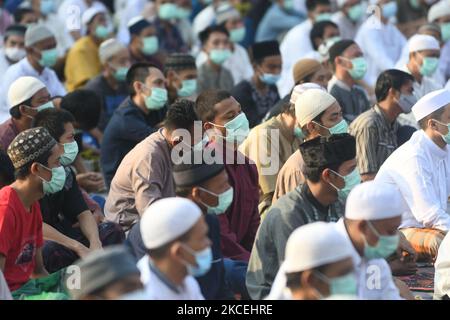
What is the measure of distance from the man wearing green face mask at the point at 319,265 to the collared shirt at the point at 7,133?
11.8ft

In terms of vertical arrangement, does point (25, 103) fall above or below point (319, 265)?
above

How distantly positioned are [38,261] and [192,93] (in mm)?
3895

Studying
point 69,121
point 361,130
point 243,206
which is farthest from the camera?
point 361,130

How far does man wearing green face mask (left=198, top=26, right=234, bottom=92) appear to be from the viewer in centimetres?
1206

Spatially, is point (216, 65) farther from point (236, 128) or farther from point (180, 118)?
point (180, 118)

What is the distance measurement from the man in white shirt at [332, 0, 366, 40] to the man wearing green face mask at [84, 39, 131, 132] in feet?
10.2

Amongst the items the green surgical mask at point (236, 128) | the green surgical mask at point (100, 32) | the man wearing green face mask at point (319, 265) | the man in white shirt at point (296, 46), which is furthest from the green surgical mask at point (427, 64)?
the man wearing green face mask at point (319, 265)

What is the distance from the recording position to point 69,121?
8.03 meters

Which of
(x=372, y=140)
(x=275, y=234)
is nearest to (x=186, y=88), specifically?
(x=372, y=140)

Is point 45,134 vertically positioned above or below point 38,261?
above

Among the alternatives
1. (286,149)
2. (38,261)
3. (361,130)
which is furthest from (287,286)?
(361,130)

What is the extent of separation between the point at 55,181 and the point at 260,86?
3.97m

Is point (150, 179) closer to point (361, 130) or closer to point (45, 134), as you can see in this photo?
point (45, 134)

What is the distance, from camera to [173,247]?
546 centimetres
